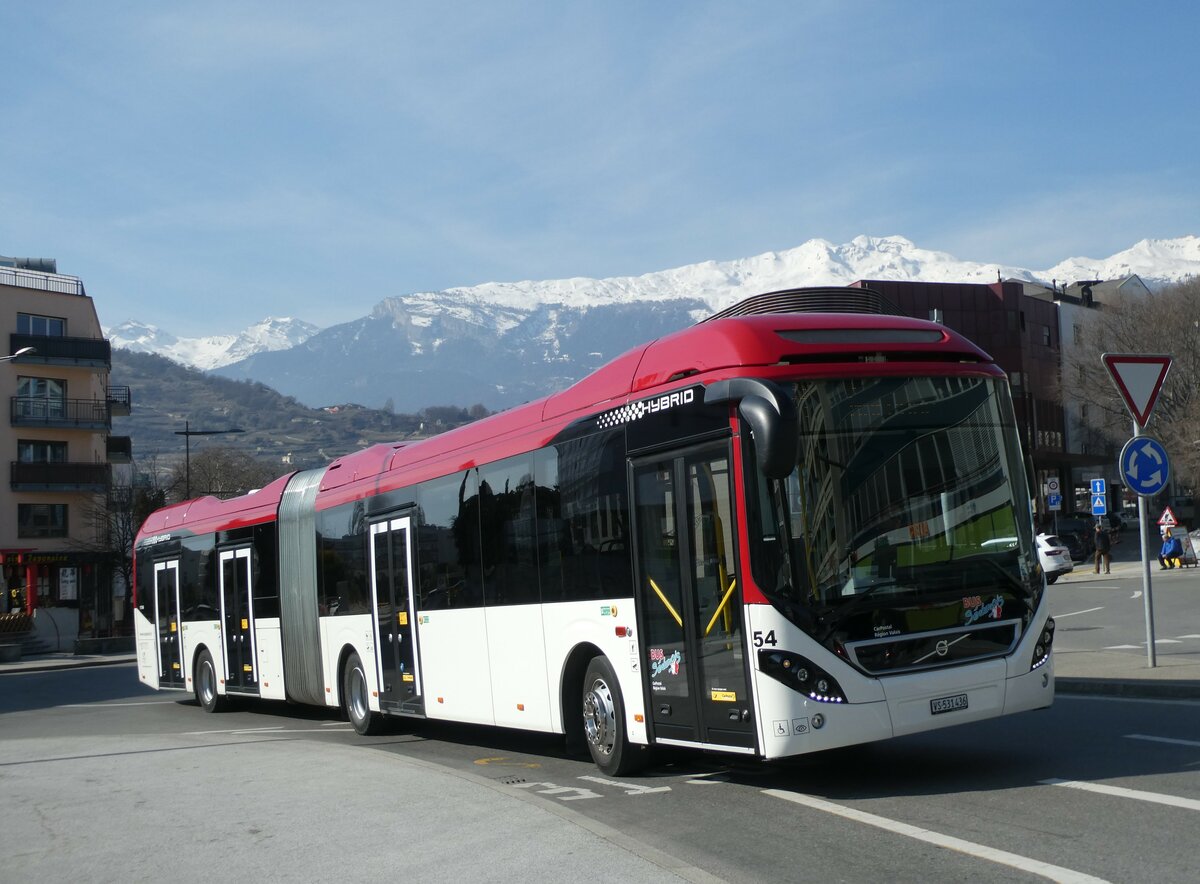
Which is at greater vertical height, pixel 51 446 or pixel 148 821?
pixel 51 446

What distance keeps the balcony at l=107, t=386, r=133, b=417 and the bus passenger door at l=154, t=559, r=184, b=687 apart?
166 feet

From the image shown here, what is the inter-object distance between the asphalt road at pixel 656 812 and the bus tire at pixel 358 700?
260 cm

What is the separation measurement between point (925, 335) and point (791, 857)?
13.5ft

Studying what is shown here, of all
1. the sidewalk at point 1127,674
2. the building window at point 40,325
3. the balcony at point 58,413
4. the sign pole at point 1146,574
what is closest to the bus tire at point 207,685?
the sidewalk at point 1127,674

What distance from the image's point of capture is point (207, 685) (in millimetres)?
22438

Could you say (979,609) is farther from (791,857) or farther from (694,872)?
(694,872)

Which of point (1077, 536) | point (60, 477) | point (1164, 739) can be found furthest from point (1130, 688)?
point (60, 477)

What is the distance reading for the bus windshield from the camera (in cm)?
872

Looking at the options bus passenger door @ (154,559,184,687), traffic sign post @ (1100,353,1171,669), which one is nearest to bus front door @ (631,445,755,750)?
traffic sign post @ (1100,353,1171,669)

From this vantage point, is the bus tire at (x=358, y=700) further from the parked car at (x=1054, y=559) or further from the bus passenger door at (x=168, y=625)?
the parked car at (x=1054, y=559)

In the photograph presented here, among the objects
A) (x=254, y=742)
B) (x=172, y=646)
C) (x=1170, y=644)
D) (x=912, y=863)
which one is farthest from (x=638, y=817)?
(x=172, y=646)

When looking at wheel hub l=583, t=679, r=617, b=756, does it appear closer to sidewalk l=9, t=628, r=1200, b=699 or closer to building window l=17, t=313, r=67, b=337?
sidewalk l=9, t=628, r=1200, b=699

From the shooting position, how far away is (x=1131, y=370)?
1459 cm

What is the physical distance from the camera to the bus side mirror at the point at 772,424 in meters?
8.16
